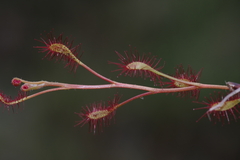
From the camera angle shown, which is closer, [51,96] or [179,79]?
[179,79]

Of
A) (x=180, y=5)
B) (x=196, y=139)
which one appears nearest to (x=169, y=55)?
(x=180, y=5)

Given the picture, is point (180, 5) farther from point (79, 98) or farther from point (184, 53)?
point (79, 98)

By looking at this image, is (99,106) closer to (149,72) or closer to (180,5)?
(149,72)

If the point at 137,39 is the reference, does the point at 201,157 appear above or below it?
below

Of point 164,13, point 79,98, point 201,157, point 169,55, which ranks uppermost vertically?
point 164,13

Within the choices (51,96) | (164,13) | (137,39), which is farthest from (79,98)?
(164,13)

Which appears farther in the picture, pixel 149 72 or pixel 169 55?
pixel 169 55
